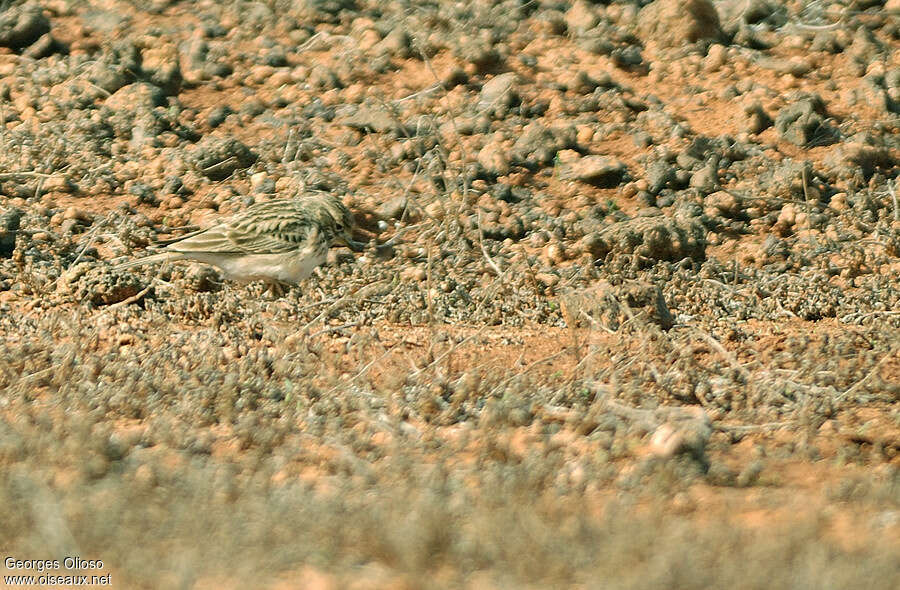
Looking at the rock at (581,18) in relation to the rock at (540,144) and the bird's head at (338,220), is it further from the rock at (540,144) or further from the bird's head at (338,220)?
the bird's head at (338,220)

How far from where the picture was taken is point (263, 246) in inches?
256

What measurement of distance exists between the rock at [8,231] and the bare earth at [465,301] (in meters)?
0.02

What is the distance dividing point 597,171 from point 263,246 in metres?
2.37

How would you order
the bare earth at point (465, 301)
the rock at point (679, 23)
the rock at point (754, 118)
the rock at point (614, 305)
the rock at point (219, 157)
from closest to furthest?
the bare earth at point (465, 301) → the rock at point (614, 305) → the rock at point (219, 157) → the rock at point (754, 118) → the rock at point (679, 23)

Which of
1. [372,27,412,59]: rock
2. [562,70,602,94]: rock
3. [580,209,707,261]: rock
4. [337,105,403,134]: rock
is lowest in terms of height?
[580,209,707,261]: rock

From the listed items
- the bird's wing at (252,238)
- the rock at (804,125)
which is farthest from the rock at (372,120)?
the rock at (804,125)

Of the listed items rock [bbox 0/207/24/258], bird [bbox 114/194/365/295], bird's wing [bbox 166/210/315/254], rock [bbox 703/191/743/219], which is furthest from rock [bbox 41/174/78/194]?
rock [bbox 703/191/743/219]

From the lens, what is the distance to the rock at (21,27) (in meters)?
9.28

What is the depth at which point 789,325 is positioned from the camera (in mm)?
6223

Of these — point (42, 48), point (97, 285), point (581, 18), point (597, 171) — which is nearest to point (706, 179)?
point (597, 171)

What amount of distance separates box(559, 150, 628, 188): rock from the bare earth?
0.02m

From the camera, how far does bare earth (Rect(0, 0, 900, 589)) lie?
3520 millimetres

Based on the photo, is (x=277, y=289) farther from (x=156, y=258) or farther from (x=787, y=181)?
(x=787, y=181)

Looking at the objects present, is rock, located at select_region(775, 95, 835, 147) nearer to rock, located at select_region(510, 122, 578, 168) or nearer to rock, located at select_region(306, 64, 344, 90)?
rock, located at select_region(510, 122, 578, 168)
